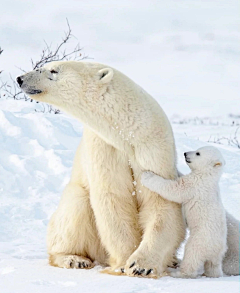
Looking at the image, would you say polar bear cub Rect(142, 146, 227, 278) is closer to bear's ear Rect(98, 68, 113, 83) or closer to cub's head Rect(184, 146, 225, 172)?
cub's head Rect(184, 146, 225, 172)

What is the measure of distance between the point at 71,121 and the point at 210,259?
4.30 meters

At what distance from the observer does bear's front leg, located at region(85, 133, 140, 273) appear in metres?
3.36

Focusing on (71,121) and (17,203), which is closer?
(17,203)

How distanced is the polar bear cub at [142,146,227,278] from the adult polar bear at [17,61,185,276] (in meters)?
0.09

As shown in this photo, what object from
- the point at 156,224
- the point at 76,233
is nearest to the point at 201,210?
the point at 156,224

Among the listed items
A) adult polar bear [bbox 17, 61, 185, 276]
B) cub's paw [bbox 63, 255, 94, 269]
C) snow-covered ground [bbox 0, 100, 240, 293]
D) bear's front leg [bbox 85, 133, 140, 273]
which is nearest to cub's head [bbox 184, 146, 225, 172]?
adult polar bear [bbox 17, 61, 185, 276]

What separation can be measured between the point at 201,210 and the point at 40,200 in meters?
2.42

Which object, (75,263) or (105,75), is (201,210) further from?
(105,75)

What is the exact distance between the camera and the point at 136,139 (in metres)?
3.33

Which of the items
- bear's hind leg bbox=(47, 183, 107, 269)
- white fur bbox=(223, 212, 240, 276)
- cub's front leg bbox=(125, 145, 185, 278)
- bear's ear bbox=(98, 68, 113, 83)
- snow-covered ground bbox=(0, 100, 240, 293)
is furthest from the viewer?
bear's hind leg bbox=(47, 183, 107, 269)

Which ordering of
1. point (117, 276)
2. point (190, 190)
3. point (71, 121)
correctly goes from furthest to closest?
1. point (71, 121)
2. point (190, 190)
3. point (117, 276)

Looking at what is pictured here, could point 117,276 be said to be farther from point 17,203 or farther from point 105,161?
point 17,203

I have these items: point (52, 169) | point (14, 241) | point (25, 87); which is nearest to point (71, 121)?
point (52, 169)

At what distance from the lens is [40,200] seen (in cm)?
533
